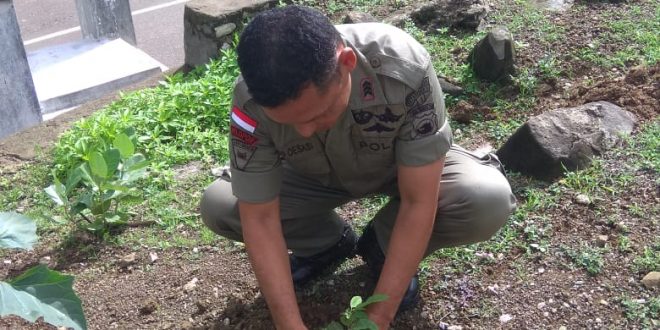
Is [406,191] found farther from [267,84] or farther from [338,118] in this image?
[267,84]

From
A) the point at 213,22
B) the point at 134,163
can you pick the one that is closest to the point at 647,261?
the point at 134,163

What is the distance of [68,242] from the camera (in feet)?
10.6

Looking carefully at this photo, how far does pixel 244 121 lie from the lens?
227cm

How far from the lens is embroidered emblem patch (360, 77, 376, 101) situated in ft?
7.34

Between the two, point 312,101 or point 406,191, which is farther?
point 406,191

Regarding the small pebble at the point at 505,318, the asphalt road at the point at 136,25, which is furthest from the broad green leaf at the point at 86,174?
the asphalt road at the point at 136,25

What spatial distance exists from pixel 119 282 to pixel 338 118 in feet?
3.96

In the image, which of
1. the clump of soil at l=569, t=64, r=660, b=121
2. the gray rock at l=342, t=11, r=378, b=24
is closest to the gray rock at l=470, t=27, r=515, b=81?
the clump of soil at l=569, t=64, r=660, b=121

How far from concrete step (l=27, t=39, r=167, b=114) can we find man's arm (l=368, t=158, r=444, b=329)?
336 centimetres

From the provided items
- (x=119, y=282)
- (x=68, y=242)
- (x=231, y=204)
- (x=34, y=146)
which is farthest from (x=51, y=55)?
(x=231, y=204)

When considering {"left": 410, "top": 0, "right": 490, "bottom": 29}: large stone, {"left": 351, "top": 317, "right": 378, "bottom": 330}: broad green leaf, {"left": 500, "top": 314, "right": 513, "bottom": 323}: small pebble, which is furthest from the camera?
{"left": 410, "top": 0, "right": 490, "bottom": 29}: large stone

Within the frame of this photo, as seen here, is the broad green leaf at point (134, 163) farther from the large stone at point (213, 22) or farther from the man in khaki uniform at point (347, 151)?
the large stone at point (213, 22)

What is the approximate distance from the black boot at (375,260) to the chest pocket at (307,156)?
12.2 inches

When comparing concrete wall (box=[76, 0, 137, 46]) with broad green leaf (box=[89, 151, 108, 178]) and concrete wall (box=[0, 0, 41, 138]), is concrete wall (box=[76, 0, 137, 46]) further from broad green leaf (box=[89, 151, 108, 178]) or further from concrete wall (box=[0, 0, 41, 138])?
broad green leaf (box=[89, 151, 108, 178])
